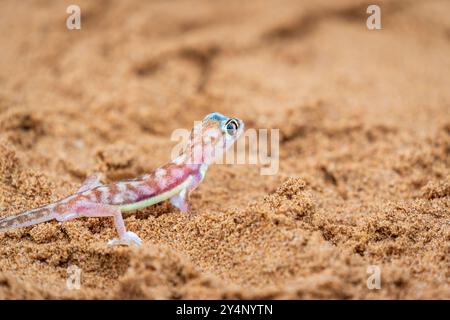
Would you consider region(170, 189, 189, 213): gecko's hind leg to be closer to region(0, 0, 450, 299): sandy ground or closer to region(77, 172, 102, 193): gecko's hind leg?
region(0, 0, 450, 299): sandy ground

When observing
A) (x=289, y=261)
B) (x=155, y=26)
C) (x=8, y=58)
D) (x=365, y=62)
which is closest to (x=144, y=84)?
(x=155, y=26)

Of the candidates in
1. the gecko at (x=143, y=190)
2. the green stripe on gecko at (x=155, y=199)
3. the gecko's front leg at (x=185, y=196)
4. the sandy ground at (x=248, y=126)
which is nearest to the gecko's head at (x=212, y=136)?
the gecko at (x=143, y=190)

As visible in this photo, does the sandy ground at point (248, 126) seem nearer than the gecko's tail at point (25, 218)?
Yes

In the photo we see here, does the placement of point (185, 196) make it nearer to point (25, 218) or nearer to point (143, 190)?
point (143, 190)

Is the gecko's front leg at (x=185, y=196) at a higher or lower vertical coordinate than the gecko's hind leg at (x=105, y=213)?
higher

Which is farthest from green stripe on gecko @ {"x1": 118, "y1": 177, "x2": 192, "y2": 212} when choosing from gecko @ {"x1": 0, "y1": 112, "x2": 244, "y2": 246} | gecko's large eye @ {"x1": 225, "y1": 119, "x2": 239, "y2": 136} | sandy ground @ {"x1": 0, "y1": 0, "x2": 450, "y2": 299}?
gecko's large eye @ {"x1": 225, "y1": 119, "x2": 239, "y2": 136}

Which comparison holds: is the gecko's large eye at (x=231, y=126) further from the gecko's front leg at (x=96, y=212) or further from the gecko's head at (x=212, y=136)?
the gecko's front leg at (x=96, y=212)

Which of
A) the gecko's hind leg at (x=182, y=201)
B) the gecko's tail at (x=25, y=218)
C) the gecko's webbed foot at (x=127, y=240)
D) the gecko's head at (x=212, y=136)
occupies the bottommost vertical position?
the gecko's webbed foot at (x=127, y=240)
